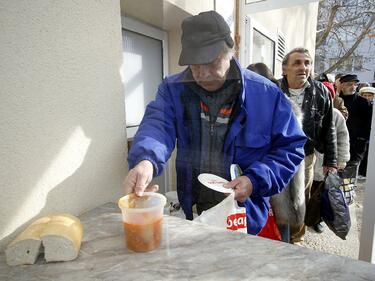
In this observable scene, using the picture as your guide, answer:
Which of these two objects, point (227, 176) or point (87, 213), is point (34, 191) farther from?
point (227, 176)

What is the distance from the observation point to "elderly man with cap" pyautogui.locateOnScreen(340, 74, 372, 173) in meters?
2.10

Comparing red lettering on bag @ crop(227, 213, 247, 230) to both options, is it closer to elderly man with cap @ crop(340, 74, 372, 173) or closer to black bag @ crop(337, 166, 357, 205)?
black bag @ crop(337, 166, 357, 205)

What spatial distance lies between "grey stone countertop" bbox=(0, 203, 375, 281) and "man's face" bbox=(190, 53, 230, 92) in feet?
1.89

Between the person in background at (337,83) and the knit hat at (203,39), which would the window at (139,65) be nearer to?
the knit hat at (203,39)

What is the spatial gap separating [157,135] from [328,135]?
143 cm

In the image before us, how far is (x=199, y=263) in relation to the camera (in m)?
0.61

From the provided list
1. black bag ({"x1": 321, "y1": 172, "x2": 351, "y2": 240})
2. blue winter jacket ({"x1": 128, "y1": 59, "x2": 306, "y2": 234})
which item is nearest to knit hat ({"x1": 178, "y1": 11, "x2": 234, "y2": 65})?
blue winter jacket ({"x1": 128, "y1": 59, "x2": 306, "y2": 234})

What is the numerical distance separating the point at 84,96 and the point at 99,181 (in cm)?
31

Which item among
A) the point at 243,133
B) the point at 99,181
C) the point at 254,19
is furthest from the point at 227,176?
the point at 254,19

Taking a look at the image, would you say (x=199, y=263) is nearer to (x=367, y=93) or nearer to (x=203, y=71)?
(x=203, y=71)

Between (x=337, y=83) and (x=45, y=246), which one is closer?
(x=45, y=246)

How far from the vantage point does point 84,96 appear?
0.85 m

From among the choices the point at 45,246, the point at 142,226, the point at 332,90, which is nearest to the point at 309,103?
the point at 332,90

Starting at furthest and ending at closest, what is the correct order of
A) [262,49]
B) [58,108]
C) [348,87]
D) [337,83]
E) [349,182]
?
[262,49]
[348,87]
[337,83]
[349,182]
[58,108]
